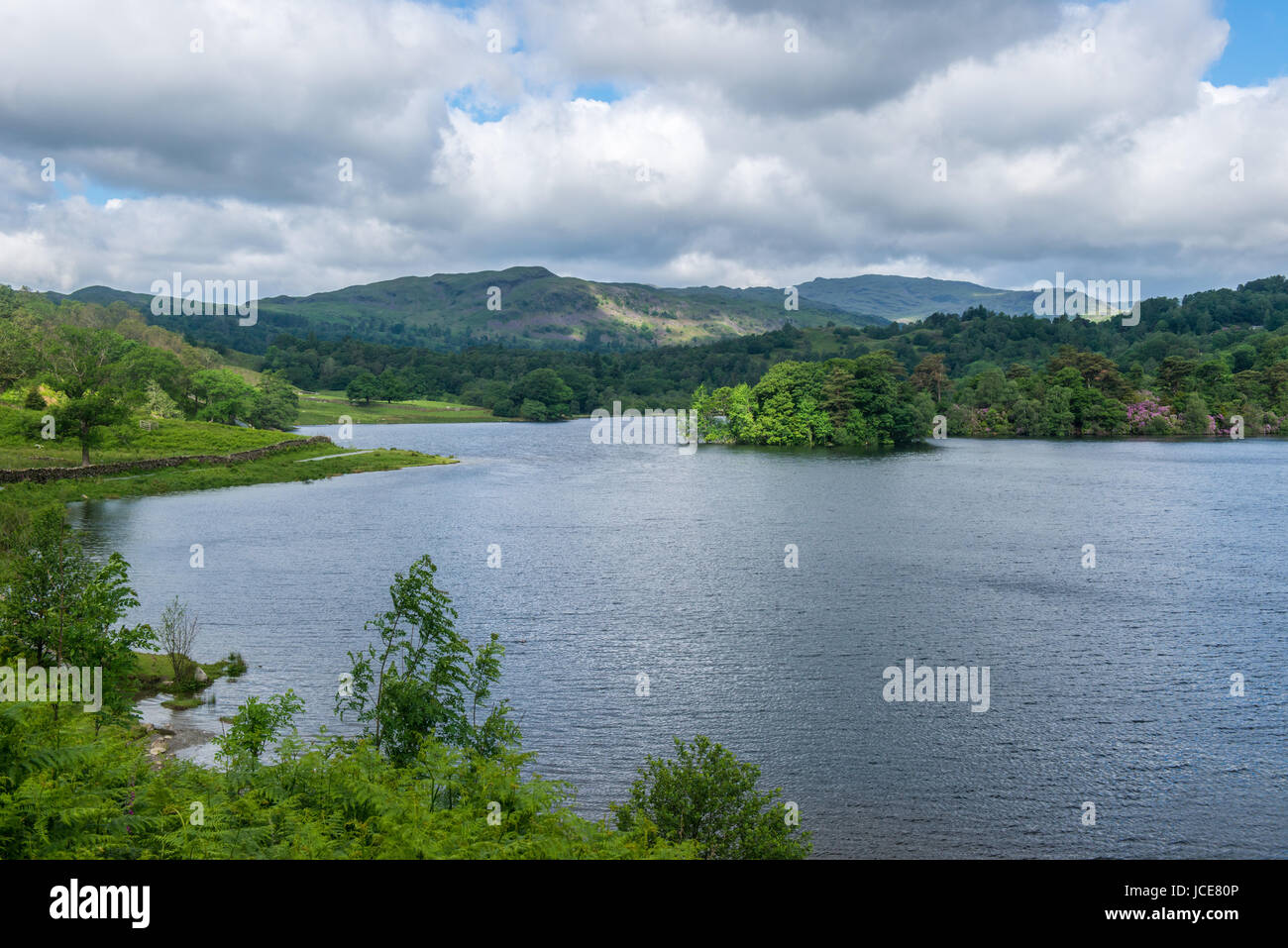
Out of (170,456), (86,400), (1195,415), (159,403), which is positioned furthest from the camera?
(1195,415)

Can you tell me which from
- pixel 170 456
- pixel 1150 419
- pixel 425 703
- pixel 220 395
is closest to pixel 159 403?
pixel 220 395

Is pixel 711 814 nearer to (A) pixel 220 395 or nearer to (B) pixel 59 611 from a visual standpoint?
(B) pixel 59 611

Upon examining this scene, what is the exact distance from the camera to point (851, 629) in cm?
4334

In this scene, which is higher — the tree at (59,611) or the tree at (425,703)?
the tree at (59,611)

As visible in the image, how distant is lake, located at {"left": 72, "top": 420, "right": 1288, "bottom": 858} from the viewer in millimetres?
26516

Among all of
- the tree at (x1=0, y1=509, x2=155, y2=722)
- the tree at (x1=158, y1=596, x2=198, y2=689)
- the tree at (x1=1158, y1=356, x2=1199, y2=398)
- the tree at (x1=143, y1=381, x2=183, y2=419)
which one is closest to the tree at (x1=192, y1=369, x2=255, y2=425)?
the tree at (x1=143, y1=381, x2=183, y2=419)

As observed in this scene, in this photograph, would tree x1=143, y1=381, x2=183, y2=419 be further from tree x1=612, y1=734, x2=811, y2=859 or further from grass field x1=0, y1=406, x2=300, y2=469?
tree x1=612, y1=734, x2=811, y2=859

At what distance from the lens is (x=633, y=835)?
1738 cm

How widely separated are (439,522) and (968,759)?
56566 mm

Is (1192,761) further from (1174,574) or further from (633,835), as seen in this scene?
(1174,574)

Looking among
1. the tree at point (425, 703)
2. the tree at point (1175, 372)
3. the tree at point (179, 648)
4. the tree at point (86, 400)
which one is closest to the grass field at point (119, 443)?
the tree at point (86, 400)

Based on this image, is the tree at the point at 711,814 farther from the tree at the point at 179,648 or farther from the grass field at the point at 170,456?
the grass field at the point at 170,456

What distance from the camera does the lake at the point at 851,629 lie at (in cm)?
2652
